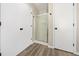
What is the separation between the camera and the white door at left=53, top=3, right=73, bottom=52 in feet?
12.0

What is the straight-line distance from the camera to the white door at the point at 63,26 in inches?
144

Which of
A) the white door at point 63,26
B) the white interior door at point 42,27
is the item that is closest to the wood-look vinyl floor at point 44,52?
the white door at point 63,26

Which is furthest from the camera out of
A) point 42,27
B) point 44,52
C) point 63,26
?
point 42,27

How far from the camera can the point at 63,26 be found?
393 cm

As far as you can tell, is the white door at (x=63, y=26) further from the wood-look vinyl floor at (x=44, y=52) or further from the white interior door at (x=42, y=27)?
the white interior door at (x=42, y=27)

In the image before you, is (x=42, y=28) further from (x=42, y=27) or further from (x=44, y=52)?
(x=44, y=52)

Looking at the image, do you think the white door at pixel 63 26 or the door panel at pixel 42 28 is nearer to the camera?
the white door at pixel 63 26

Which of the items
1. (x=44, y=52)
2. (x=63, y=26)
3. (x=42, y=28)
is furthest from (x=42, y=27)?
(x=44, y=52)

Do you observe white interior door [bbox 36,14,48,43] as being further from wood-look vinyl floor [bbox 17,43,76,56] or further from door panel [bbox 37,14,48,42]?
wood-look vinyl floor [bbox 17,43,76,56]

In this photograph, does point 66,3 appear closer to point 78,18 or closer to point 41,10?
point 78,18

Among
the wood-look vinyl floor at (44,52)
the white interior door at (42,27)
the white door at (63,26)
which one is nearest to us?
the wood-look vinyl floor at (44,52)

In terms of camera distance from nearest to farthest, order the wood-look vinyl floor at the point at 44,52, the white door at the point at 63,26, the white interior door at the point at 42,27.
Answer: the wood-look vinyl floor at the point at 44,52, the white door at the point at 63,26, the white interior door at the point at 42,27

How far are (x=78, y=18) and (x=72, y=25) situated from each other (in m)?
0.40

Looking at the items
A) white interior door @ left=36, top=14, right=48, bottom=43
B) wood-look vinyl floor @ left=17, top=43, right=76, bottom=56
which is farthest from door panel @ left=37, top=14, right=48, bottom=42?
wood-look vinyl floor @ left=17, top=43, right=76, bottom=56
